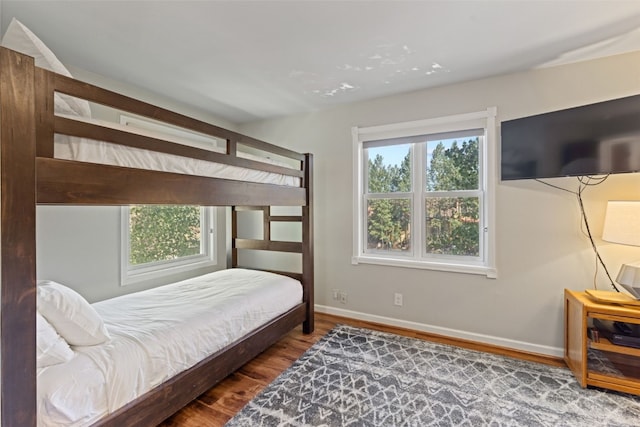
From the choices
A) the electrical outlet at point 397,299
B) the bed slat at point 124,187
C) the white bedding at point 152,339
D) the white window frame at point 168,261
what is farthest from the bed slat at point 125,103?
the electrical outlet at point 397,299

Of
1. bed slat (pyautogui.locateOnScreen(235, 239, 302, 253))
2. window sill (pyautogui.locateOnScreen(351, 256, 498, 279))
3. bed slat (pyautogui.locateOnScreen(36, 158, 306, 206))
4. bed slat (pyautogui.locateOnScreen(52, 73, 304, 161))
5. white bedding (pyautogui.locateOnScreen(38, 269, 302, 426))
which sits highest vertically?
bed slat (pyautogui.locateOnScreen(52, 73, 304, 161))

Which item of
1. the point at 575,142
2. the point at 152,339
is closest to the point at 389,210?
the point at 575,142

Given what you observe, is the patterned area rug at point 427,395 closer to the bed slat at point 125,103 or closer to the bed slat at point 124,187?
the bed slat at point 124,187

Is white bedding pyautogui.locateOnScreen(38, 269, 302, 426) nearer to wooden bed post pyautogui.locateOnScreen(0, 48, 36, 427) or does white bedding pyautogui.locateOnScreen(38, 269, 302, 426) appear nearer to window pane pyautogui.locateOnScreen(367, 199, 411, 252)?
wooden bed post pyautogui.locateOnScreen(0, 48, 36, 427)

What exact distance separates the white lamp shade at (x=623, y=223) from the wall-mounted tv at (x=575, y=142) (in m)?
0.24

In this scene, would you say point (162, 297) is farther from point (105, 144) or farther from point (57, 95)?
point (57, 95)

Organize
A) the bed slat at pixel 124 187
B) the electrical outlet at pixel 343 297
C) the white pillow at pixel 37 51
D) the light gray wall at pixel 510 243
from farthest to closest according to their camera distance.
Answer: the electrical outlet at pixel 343 297 → the light gray wall at pixel 510 243 → the white pillow at pixel 37 51 → the bed slat at pixel 124 187

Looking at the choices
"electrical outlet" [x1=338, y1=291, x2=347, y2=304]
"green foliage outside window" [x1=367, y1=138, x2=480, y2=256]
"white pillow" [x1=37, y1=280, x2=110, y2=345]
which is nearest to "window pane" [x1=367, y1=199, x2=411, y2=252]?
"green foliage outside window" [x1=367, y1=138, x2=480, y2=256]

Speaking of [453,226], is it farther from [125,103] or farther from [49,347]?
[49,347]

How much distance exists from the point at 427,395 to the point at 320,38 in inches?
96.3

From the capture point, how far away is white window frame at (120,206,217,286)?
2643 millimetres

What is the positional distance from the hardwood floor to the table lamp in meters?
0.80

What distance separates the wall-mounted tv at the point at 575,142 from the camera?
1.84 meters

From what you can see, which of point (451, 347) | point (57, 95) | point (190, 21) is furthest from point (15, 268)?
point (451, 347)
